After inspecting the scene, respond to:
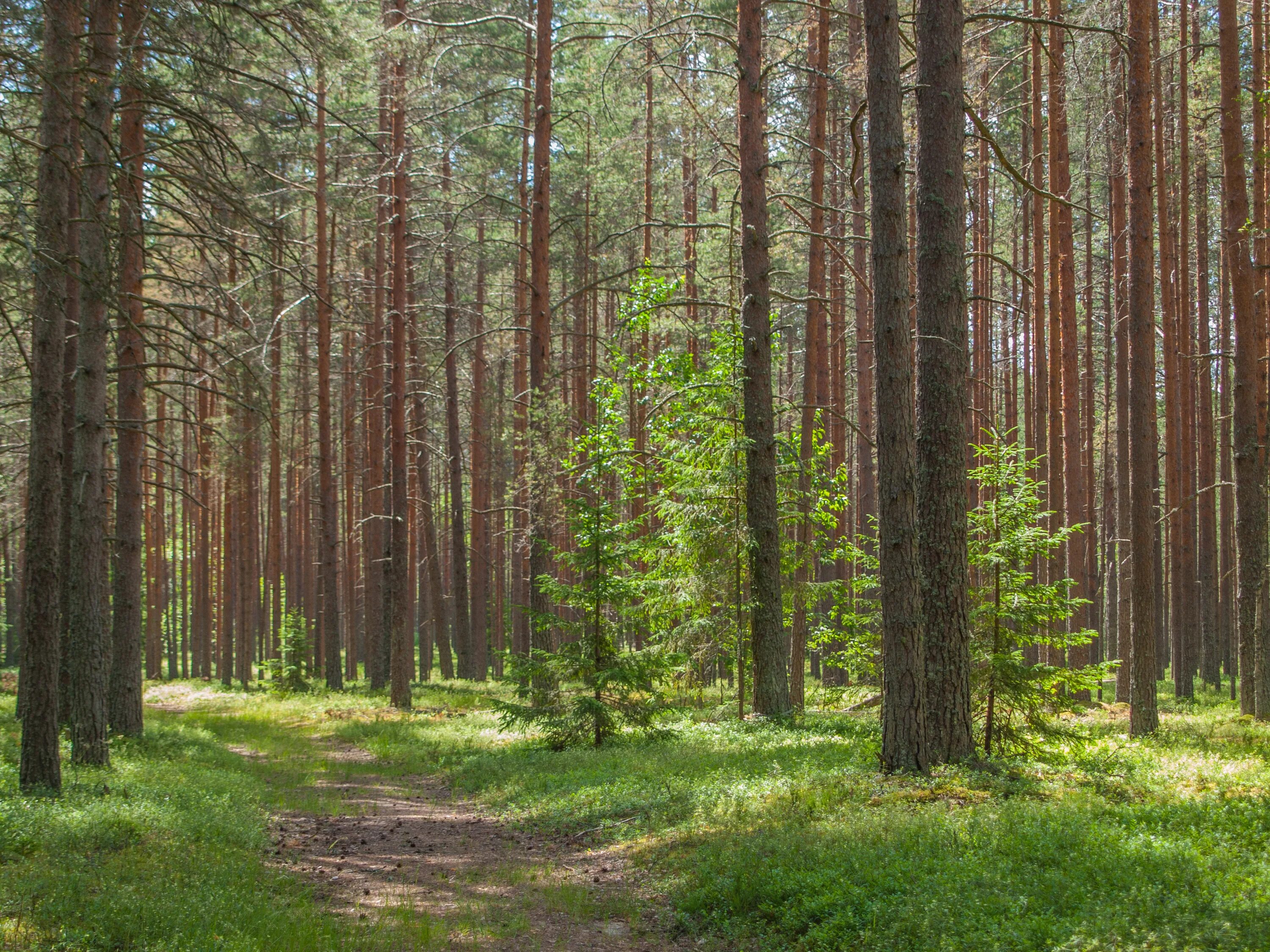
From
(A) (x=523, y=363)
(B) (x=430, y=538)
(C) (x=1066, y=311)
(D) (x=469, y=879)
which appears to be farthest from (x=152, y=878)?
(A) (x=523, y=363)

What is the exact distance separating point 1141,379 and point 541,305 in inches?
375

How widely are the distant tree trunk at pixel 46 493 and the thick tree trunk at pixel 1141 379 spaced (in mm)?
12395

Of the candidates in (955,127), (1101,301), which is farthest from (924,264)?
(1101,301)

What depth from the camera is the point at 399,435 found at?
758 inches

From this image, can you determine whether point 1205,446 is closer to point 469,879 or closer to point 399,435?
point 399,435

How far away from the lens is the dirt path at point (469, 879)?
6.11m

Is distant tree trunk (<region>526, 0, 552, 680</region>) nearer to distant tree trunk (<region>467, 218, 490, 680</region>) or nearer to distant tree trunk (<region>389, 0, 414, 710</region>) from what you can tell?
distant tree trunk (<region>389, 0, 414, 710</region>)

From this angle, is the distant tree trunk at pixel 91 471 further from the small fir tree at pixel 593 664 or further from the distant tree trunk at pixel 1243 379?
the distant tree trunk at pixel 1243 379

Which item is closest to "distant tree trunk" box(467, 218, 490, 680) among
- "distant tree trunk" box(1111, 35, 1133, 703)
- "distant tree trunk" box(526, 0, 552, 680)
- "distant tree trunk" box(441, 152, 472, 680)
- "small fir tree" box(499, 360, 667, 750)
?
"distant tree trunk" box(441, 152, 472, 680)

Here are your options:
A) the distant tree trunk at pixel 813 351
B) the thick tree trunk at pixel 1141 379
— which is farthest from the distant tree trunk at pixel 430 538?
the thick tree trunk at pixel 1141 379

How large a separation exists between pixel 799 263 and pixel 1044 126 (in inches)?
408

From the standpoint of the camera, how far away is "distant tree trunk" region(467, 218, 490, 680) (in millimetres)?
26578

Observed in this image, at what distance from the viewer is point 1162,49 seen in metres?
19.0

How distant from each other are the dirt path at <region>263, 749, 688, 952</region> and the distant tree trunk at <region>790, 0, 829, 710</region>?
23.2ft
